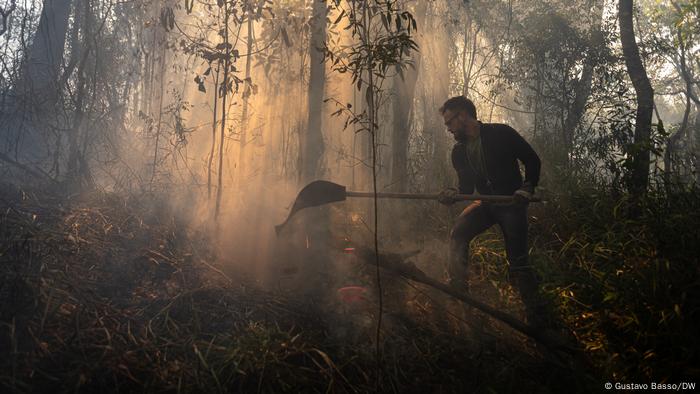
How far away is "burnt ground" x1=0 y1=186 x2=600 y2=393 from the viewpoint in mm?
2129

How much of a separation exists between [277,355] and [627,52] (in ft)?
17.8

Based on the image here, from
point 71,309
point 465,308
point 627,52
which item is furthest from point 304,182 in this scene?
point 627,52

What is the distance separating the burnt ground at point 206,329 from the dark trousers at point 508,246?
0.26 m

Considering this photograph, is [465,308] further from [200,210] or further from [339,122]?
[339,122]

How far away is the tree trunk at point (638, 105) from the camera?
400cm

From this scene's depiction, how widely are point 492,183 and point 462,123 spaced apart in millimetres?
595

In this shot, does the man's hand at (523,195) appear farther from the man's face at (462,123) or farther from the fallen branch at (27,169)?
the fallen branch at (27,169)

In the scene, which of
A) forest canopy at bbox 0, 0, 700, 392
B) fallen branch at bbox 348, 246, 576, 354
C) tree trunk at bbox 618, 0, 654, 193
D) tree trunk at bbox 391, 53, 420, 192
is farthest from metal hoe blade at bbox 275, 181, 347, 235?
tree trunk at bbox 391, 53, 420, 192

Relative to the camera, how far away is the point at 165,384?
2072 mm

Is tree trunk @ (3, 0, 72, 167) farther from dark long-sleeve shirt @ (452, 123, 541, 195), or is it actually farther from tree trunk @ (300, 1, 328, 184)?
dark long-sleeve shirt @ (452, 123, 541, 195)

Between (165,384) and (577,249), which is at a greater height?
(577,249)

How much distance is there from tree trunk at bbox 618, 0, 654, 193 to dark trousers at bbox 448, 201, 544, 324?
158cm

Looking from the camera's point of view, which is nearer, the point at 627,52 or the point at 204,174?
the point at 627,52

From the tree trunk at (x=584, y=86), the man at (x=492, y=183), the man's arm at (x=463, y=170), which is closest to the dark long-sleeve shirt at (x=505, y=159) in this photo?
the man at (x=492, y=183)
